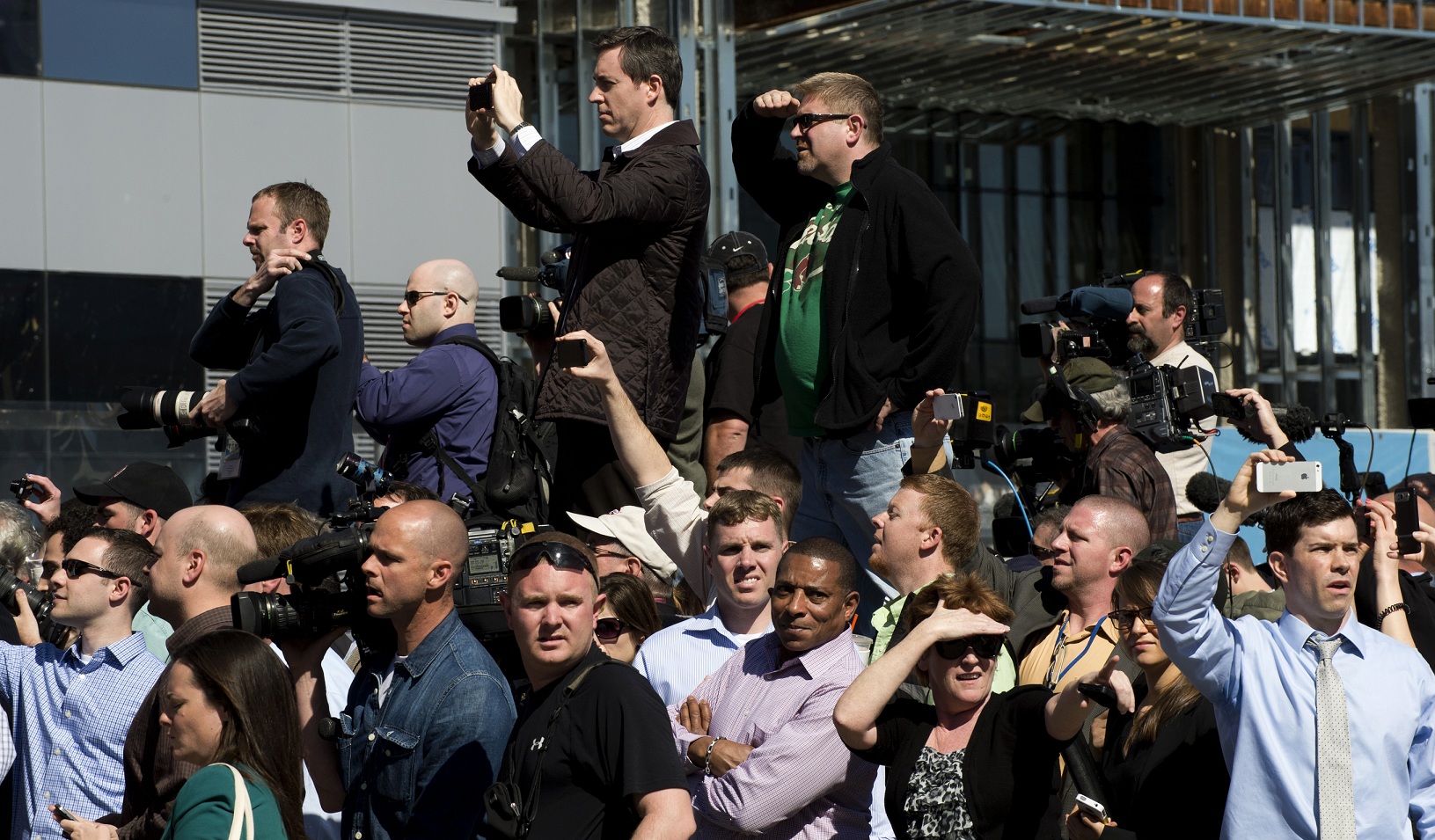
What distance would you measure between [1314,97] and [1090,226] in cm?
471

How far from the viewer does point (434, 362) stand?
702 cm

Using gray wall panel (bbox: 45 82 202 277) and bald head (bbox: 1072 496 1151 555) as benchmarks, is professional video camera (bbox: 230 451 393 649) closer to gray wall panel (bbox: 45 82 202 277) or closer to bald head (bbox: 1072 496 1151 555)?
bald head (bbox: 1072 496 1151 555)

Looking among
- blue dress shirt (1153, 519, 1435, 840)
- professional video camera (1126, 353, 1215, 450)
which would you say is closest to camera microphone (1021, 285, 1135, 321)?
professional video camera (1126, 353, 1215, 450)

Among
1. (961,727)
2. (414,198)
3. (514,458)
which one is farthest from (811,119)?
(414,198)

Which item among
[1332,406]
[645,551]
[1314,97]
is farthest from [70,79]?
[1332,406]

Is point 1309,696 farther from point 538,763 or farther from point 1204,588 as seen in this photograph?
point 538,763

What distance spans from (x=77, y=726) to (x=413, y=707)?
1.50 metres

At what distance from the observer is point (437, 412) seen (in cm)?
704

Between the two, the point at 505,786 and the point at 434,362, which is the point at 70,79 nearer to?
the point at 434,362

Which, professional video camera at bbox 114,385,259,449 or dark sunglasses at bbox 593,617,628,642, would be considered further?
professional video camera at bbox 114,385,259,449

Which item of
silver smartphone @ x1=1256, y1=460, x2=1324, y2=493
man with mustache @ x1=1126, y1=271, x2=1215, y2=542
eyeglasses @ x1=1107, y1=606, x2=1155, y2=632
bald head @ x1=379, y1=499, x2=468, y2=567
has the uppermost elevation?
man with mustache @ x1=1126, y1=271, x2=1215, y2=542

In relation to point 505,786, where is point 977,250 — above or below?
above

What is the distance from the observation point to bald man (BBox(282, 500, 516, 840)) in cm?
466

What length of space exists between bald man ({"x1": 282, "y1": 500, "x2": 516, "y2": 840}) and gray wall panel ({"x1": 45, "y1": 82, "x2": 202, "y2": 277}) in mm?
8599
